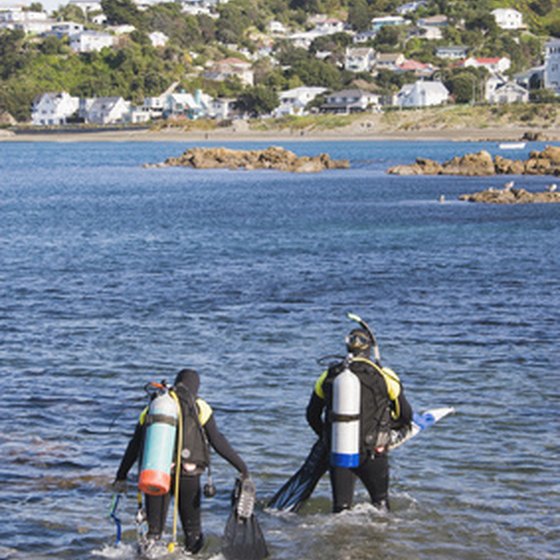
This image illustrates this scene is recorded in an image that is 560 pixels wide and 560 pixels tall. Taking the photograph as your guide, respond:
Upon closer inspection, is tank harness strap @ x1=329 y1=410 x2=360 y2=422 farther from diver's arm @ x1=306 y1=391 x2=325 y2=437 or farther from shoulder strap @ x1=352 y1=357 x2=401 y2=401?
shoulder strap @ x1=352 y1=357 x2=401 y2=401

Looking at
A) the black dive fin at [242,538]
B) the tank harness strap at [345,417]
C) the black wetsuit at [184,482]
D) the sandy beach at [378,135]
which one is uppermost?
the tank harness strap at [345,417]

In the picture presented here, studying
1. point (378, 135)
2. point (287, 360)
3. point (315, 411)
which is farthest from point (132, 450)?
point (378, 135)

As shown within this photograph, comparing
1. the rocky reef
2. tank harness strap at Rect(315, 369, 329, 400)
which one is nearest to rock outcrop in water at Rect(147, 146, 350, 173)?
the rocky reef

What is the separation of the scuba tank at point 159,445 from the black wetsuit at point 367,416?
186cm

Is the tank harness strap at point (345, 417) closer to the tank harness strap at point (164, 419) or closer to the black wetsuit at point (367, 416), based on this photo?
the black wetsuit at point (367, 416)

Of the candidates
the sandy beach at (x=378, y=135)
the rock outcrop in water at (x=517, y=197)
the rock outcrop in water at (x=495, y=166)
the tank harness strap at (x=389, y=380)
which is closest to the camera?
the tank harness strap at (x=389, y=380)

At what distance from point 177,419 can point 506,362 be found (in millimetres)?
12534

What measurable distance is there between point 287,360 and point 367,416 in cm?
1061

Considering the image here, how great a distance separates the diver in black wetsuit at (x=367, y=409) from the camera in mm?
10867

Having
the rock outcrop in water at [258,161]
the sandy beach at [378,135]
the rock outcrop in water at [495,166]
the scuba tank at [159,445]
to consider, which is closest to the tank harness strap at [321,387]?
the scuba tank at [159,445]

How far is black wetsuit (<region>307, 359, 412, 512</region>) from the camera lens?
1088cm

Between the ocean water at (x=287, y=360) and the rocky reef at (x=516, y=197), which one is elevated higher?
the ocean water at (x=287, y=360)

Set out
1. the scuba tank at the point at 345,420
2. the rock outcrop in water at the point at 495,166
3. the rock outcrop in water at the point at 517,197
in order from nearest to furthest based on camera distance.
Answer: the scuba tank at the point at 345,420 < the rock outcrop in water at the point at 517,197 < the rock outcrop in water at the point at 495,166

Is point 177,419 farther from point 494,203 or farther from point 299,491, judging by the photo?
point 494,203
